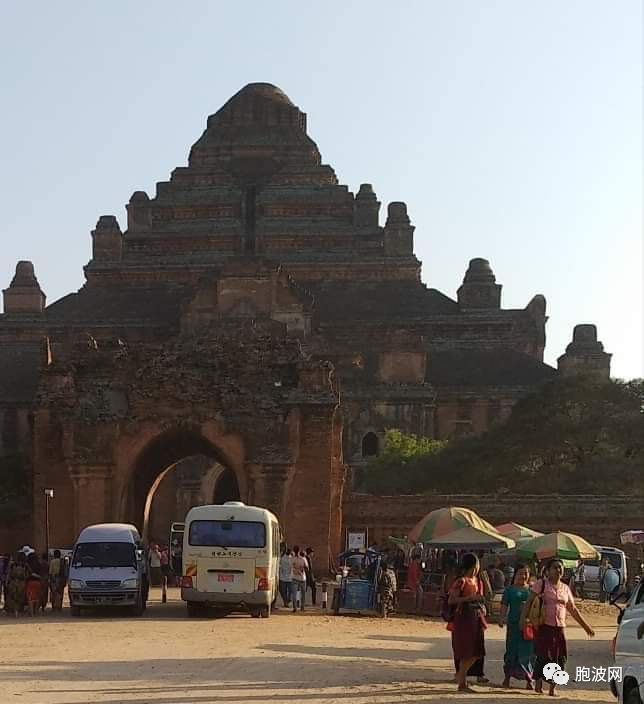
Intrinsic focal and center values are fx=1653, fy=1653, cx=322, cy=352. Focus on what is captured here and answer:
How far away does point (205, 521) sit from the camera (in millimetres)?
27328

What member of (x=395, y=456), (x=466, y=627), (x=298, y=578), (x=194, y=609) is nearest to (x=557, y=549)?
(x=298, y=578)

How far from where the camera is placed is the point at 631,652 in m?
13.3

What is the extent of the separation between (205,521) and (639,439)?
81.1 feet

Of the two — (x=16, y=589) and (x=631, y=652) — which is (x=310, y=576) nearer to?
(x=16, y=589)

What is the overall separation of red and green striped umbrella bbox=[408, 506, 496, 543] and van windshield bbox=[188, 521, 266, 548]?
4103mm

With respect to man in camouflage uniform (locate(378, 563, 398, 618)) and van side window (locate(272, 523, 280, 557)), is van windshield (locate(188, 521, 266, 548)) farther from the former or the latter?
man in camouflage uniform (locate(378, 563, 398, 618))

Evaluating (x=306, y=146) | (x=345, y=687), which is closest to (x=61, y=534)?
(x=345, y=687)

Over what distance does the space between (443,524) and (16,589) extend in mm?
7942

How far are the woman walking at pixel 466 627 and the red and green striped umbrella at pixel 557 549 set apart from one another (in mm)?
15003

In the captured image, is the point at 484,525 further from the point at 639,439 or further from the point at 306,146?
the point at 306,146

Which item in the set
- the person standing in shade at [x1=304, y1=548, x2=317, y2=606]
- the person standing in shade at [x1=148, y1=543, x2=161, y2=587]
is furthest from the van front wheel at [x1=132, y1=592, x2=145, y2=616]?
the person standing in shade at [x1=148, y1=543, x2=161, y2=587]

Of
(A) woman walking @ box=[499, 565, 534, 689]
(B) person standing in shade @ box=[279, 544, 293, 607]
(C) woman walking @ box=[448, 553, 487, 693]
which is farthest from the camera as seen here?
(B) person standing in shade @ box=[279, 544, 293, 607]

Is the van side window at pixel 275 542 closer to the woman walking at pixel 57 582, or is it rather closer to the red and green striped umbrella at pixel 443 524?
the red and green striped umbrella at pixel 443 524

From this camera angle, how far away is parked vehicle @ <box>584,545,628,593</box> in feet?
121
